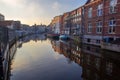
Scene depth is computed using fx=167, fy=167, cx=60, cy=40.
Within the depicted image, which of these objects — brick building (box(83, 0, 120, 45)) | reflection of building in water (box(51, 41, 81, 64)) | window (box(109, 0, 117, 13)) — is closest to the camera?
reflection of building in water (box(51, 41, 81, 64))

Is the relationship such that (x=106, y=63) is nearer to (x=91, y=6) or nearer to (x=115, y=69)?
(x=115, y=69)

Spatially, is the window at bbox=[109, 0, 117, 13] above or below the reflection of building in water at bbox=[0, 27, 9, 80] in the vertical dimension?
above

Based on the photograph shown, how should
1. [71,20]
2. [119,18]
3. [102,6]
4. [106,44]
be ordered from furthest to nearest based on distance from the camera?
[71,20]
[102,6]
[119,18]
[106,44]

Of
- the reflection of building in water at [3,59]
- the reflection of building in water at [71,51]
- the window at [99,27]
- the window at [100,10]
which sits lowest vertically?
the reflection of building in water at [71,51]

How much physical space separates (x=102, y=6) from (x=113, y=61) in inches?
644

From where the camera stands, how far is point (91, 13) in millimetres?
35812

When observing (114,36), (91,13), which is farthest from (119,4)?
(91,13)

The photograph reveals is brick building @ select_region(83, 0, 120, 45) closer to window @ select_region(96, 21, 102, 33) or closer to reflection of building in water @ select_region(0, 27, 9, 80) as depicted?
window @ select_region(96, 21, 102, 33)

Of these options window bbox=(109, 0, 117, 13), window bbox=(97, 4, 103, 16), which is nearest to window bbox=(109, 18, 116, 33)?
window bbox=(109, 0, 117, 13)

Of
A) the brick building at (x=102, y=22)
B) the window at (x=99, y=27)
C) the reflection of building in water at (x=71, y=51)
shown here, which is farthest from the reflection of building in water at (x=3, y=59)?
the window at (x=99, y=27)

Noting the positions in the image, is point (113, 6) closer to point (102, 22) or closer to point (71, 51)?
point (102, 22)

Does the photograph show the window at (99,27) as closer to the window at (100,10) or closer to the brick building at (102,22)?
the brick building at (102,22)

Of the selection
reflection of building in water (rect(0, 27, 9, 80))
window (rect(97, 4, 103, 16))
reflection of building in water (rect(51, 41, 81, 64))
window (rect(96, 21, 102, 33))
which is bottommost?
reflection of building in water (rect(51, 41, 81, 64))

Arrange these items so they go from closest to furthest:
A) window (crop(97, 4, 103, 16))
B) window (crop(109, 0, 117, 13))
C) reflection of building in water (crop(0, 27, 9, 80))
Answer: reflection of building in water (crop(0, 27, 9, 80)), window (crop(109, 0, 117, 13)), window (crop(97, 4, 103, 16))
